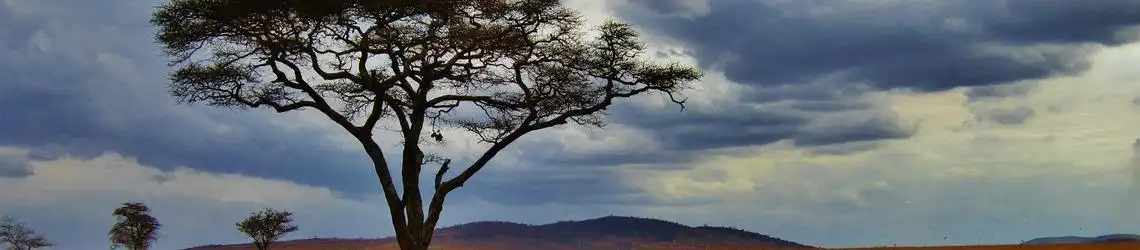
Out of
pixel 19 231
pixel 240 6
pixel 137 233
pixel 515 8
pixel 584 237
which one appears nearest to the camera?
pixel 240 6

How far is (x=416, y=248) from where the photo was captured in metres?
25.8

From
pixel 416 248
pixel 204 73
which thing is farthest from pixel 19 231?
pixel 416 248

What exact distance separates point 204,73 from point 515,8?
7.07 meters

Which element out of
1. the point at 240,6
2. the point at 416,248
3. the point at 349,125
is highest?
the point at 240,6

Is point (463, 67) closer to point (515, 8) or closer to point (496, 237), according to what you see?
point (515, 8)

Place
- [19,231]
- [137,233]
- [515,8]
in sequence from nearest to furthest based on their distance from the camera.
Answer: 1. [515,8]
2. [137,233]
3. [19,231]

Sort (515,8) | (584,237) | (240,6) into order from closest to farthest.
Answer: (240,6) → (515,8) → (584,237)

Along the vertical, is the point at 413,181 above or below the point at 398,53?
below

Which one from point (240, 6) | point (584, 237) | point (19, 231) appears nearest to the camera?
point (240, 6)

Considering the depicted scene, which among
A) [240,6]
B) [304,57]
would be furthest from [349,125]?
[240,6]

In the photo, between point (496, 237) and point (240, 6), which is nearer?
point (240, 6)

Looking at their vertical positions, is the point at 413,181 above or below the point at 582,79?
below

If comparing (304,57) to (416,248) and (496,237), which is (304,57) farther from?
(496,237)

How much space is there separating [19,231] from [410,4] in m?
31.6
